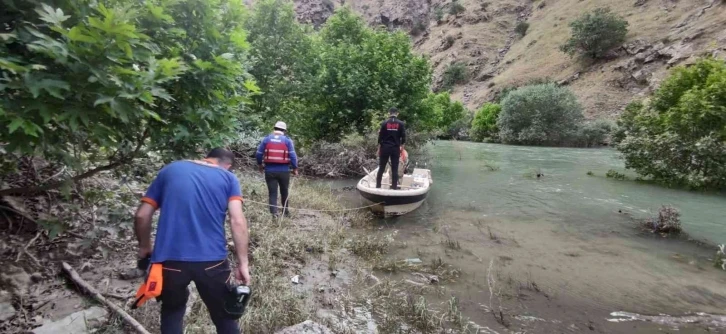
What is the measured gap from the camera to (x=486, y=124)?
135ft

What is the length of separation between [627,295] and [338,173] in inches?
387

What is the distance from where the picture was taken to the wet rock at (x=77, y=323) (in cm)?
307

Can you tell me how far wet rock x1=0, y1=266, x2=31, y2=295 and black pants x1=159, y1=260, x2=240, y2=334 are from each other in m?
1.61

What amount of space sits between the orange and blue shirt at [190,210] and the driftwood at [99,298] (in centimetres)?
87

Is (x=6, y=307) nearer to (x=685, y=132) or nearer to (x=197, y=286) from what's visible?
(x=197, y=286)

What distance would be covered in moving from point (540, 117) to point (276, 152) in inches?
1234

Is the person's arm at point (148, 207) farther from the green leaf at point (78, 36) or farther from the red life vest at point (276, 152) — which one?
the red life vest at point (276, 152)

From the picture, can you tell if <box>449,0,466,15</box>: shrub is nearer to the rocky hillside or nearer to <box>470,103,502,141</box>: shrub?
the rocky hillside

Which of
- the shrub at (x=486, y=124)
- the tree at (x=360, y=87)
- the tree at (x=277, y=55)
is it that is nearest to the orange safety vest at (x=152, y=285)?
the tree at (x=277, y=55)

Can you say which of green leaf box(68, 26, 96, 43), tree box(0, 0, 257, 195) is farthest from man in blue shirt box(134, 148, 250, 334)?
green leaf box(68, 26, 96, 43)

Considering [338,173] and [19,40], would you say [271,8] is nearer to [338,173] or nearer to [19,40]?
[338,173]

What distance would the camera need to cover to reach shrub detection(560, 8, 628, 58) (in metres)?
44.2

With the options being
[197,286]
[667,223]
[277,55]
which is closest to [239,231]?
[197,286]

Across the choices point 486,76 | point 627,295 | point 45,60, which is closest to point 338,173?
point 627,295
